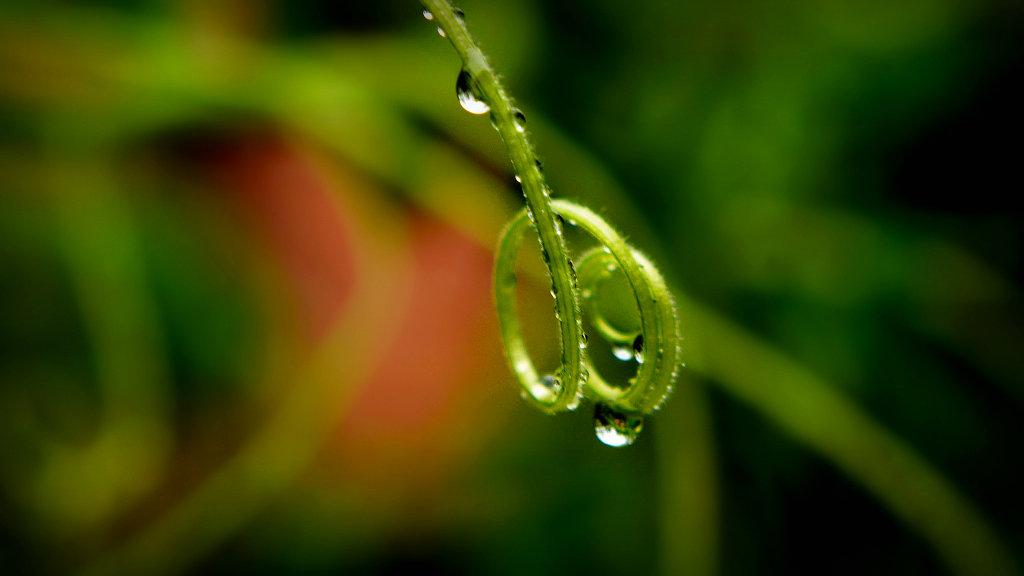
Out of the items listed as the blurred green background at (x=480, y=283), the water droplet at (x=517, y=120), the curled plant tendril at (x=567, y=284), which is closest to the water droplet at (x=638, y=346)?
the curled plant tendril at (x=567, y=284)

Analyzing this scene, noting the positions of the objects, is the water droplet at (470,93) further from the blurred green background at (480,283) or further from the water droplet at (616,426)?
the blurred green background at (480,283)

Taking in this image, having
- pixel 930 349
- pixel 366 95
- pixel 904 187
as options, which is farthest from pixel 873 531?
pixel 366 95

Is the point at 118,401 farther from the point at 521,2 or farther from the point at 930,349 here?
the point at 930,349

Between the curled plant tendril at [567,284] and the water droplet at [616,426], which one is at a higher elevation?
the curled plant tendril at [567,284]

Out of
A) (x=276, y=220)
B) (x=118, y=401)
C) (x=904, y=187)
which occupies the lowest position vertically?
(x=118, y=401)

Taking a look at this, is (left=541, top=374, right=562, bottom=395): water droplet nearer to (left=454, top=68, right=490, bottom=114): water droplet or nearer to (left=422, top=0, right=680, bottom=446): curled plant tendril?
(left=422, top=0, right=680, bottom=446): curled plant tendril

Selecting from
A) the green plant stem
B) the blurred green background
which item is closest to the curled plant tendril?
the green plant stem
